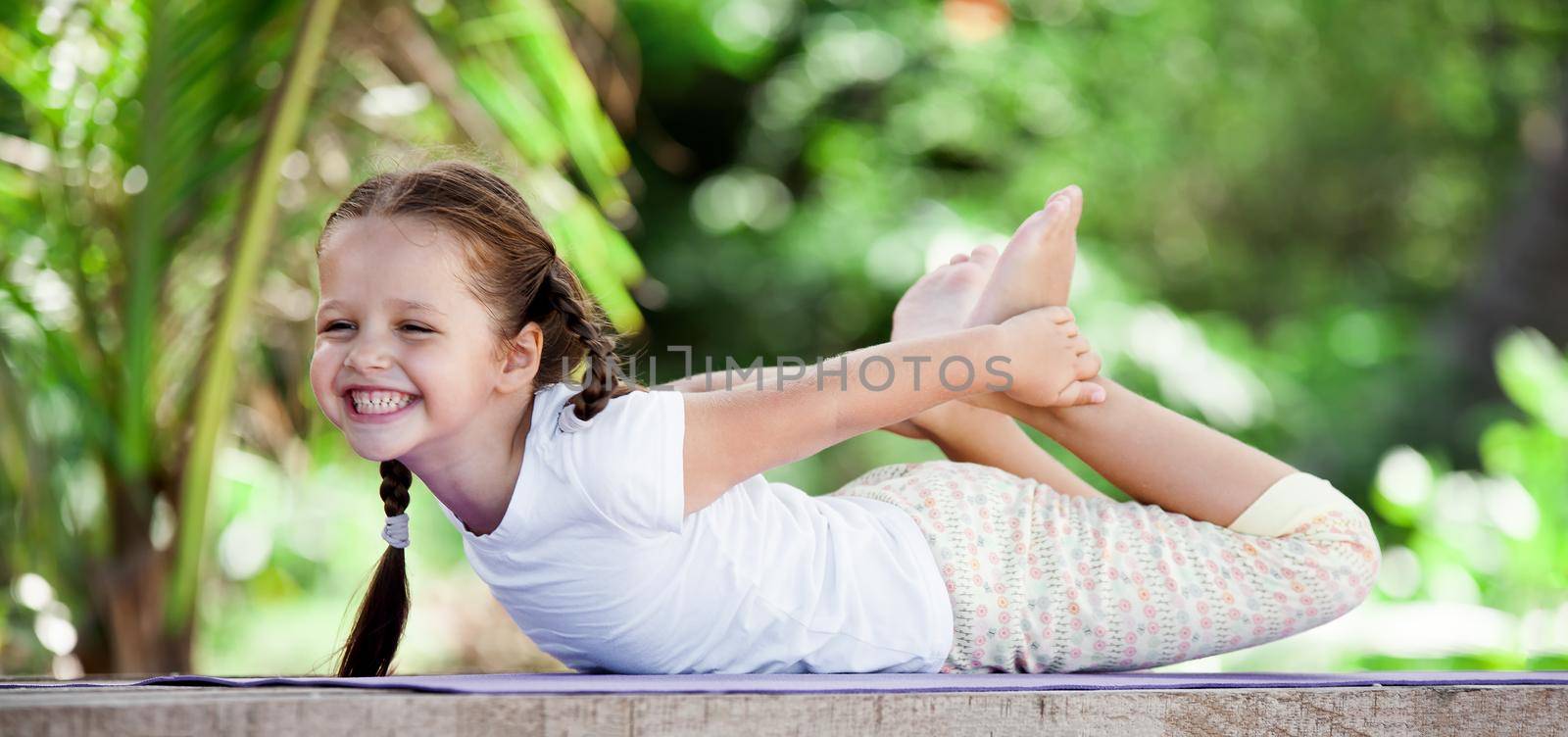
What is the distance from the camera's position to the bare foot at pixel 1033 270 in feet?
5.53

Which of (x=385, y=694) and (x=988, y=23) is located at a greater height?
(x=988, y=23)

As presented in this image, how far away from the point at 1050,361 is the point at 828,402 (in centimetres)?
36

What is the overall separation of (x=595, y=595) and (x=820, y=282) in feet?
12.4

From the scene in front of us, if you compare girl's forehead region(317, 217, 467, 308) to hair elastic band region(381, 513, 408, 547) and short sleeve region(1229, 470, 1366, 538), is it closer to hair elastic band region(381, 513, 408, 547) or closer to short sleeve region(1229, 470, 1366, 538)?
hair elastic band region(381, 513, 408, 547)

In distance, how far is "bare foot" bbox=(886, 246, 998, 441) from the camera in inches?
71.2

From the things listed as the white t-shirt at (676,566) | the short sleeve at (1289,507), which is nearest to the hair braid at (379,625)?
the white t-shirt at (676,566)

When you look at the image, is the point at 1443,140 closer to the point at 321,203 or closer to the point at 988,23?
the point at 988,23

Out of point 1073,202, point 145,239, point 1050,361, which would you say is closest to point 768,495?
point 1050,361

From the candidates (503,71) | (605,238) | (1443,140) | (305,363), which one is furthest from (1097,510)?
(1443,140)

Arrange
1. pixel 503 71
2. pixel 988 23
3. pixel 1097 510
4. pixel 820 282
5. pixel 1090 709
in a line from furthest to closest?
1. pixel 820 282
2. pixel 988 23
3. pixel 503 71
4. pixel 1097 510
5. pixel 1090 709

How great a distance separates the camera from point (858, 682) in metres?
1.22

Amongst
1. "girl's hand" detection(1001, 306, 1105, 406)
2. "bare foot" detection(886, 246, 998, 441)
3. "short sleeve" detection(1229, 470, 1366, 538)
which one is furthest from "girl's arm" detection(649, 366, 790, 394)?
"short sleeve" detection(1229, 470, 1366, 538)

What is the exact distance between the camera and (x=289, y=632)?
156 inches

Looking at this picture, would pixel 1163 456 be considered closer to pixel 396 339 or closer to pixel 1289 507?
pixel 1289 507
